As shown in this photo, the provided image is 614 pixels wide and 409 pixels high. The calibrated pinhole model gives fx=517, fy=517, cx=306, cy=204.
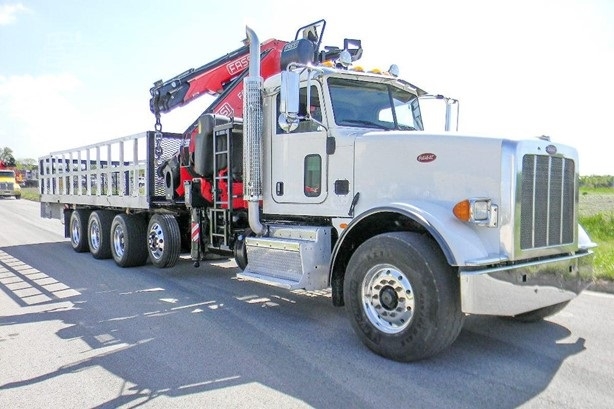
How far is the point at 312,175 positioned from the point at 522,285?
246 centimetres

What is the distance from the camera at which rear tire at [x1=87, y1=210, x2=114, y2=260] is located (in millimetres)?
9977

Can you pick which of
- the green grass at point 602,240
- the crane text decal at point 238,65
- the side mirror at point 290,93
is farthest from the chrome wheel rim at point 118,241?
the green grass at point 602,240

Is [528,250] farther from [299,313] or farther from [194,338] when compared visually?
[194,338]

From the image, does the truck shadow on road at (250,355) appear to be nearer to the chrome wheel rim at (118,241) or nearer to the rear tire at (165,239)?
the rear tire at (165,239)

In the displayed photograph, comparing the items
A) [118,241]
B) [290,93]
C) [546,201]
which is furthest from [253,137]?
[118,241]

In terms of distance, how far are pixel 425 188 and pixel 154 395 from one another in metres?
2.75

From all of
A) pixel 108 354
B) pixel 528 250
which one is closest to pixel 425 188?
pixel 528 250

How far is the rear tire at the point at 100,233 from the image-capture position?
9.98 meters

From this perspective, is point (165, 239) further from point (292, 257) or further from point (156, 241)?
point (292, 257)

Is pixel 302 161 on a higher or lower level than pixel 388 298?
higher

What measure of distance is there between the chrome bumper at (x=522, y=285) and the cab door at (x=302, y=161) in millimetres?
2076

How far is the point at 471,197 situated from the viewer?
4.29 m

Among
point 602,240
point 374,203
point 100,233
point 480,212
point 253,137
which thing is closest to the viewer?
point 480,212

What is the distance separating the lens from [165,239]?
330 inches
